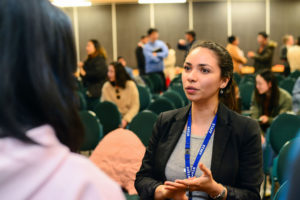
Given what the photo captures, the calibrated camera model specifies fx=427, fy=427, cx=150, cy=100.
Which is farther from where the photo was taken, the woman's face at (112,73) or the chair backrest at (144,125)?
the woman's face at (112,73)

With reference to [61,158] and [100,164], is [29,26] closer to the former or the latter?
[61,158]

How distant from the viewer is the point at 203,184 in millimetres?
1837

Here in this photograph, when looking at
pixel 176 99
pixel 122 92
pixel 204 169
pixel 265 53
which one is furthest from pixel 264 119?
pixel 265 53

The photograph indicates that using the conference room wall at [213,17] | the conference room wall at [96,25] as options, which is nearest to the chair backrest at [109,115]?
the conference room wall at [96,25]

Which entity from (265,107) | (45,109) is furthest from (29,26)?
(265,107)

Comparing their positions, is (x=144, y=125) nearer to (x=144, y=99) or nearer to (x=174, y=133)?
(x=174, y=133)

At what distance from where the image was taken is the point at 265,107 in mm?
5008

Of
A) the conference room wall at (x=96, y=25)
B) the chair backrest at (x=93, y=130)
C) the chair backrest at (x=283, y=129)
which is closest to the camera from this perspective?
the chair backrest at (x=283, y=129)

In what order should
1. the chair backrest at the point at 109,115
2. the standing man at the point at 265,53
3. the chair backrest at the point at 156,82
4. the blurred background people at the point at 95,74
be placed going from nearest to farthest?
1. the chair backrest at the point at 109,115
2. the blurred background people at the point at 95,74
3. the chair backrest at the point at 156,82
4. the standing man at the point at 265,53

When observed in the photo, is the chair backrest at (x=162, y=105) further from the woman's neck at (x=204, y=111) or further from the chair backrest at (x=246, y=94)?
the woman's neck at (x=204, y=111)

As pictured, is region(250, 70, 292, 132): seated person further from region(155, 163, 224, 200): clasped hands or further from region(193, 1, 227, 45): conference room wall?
region(193, 1, 227, 45): conference room wall

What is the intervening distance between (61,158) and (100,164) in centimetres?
265

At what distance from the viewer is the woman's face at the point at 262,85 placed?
505 cm

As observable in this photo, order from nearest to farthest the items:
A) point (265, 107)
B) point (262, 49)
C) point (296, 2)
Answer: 1. point (265, 107)
2. point (262, 49)
3. point (296, 2)
